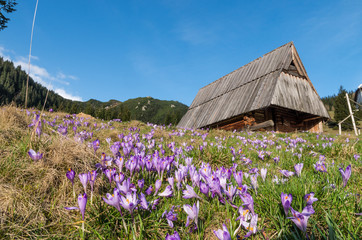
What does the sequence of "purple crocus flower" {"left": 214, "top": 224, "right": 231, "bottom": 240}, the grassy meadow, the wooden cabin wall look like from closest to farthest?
1. "purple crocus flower" {"left": 214, "top": 224, "right": 231, "bottom": 240}
2. the grassy meadow
3. the wooden cabin wall

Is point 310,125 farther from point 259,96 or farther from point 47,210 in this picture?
point 47,210

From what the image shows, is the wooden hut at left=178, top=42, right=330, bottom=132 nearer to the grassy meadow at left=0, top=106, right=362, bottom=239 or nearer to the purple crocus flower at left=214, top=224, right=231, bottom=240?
the grassy meadow at left=0, top=106, right=362, bottom=239

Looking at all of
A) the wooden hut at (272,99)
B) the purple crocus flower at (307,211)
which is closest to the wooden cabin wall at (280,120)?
the wooden hut at (272,99)

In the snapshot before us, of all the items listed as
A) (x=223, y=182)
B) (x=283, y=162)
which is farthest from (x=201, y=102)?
(x=223, y=182)

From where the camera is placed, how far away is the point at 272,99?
15.6m

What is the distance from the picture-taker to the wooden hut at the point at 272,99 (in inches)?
661

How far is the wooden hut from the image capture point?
1680 centimetres

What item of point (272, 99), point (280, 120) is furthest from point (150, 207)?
point (280, 120)

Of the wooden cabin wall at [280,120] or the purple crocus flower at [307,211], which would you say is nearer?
the purple crocus flower at [307,211]

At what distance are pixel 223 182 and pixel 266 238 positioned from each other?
0.55 meters

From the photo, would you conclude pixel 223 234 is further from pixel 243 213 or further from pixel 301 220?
pixel 301 220

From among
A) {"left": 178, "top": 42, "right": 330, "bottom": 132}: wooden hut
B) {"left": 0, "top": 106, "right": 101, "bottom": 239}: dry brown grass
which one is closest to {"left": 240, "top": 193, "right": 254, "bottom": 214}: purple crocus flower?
{"left": 0, "top": 106, "right": 101, "bottom": 239}: dry brown grass

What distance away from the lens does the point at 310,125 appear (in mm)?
20484

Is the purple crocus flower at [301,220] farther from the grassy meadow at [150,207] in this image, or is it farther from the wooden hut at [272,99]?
the wooden hut at [272,99]
